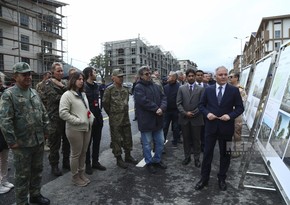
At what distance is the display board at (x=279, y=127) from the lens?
8.70ft

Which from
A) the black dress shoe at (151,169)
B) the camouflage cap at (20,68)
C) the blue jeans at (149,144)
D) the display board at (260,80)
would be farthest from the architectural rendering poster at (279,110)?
the camouflage cap at (20,68)

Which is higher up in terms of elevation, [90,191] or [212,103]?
[212,103]

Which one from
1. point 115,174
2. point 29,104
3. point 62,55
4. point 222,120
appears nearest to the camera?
point 29,104

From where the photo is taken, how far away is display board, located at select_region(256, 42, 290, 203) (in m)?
2.65

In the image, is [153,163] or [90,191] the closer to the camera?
[90,191]

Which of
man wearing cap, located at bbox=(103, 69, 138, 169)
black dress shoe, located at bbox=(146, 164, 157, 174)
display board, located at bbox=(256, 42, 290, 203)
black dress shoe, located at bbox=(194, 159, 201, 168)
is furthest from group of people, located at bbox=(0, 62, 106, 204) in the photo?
display board, located at bbox=(256, 42, 290, 203)

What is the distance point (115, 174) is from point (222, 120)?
7.04ft

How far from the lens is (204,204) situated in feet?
10.8

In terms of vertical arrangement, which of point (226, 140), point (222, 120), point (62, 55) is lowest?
point (226, 140)

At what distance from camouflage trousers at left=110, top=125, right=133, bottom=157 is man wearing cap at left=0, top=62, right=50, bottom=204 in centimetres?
175

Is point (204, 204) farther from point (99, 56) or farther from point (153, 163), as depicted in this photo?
point (99, 56)

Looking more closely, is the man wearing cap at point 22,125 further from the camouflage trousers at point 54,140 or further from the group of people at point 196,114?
the group of people at point 196,114

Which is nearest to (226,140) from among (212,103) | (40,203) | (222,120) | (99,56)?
(222,120)

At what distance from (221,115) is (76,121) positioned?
2.18 metres
